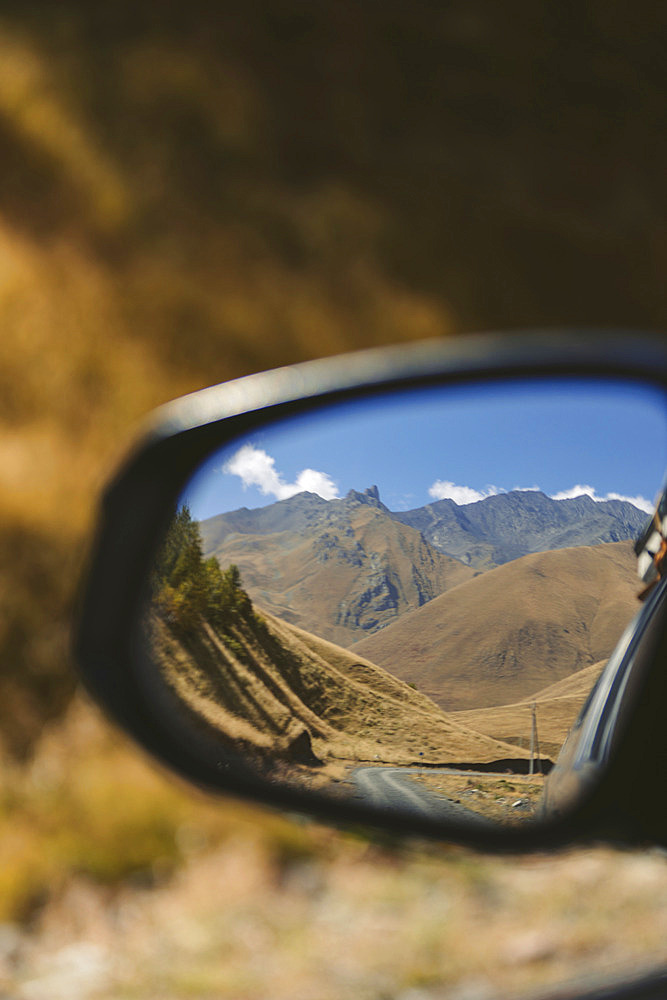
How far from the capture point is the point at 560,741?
0.50m

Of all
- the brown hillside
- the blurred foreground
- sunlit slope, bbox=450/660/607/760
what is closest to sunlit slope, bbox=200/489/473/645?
the brown hillside

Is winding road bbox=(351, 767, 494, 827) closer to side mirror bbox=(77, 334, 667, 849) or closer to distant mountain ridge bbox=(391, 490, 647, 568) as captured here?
side mirror bbox=(77, 334, 667, 849)

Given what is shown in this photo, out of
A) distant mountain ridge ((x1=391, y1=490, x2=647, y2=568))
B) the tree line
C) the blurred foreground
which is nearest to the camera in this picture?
distant mountain ridge ((x1=391, y1=490, x2=647, y2=568))

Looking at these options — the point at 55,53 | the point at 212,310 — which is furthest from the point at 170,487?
the point at 55,53

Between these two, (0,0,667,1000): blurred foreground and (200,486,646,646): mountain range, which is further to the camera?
(0,0,667,1000): blurred foreground

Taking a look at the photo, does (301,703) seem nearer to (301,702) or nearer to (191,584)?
(301,702)

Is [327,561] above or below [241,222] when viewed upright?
below

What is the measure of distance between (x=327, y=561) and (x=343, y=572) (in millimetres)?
16

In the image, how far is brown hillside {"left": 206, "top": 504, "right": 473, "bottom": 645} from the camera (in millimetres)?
549

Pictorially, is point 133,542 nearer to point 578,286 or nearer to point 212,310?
point 212,310

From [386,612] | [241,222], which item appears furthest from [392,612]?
[241,222]

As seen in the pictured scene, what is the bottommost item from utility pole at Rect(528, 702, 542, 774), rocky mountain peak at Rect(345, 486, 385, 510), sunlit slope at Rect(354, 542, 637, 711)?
utility pole at Rect(528, 702, 542, 774)

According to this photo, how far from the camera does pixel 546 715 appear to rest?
0.50m

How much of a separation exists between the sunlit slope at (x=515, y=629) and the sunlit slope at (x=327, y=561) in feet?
0.08
